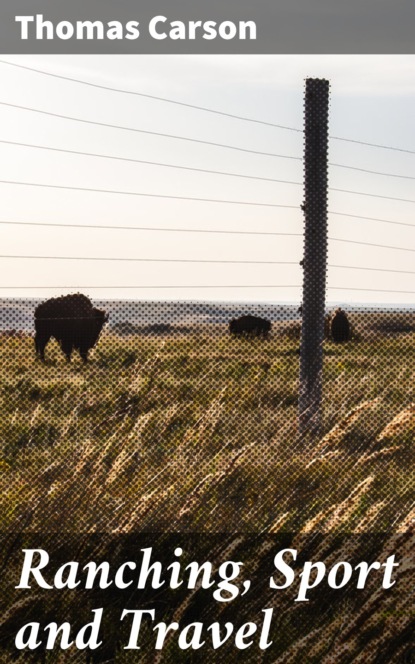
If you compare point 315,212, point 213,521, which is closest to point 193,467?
point 213,521

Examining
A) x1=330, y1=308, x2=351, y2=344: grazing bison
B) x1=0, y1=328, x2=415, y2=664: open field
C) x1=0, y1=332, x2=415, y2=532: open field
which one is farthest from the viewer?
x1=330, y1=308, x2=351, y2=344: grazing bison

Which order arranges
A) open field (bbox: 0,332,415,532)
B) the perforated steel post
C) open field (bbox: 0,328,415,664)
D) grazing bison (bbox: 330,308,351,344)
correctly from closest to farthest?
1. open field (bbox: 0,328,415,664)
2. open field (bbox: 0,332,415,532)
3. the perforated steel post
4. grazing bison (bbox: 330,308,351,344)

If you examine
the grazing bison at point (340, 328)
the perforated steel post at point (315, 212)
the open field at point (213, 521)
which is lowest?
the grazing bison at point (340, 328)

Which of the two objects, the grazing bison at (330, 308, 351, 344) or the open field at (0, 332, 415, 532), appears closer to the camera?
the open field at (0, 332, 415, 532)

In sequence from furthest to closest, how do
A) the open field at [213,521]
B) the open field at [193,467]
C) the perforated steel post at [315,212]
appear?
the perforated steel post at [315,212], the open field at [193,467], the open field at [213,521]

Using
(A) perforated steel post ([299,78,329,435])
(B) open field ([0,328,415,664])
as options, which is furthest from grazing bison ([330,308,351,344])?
(B) open field ([0,328,415,664])

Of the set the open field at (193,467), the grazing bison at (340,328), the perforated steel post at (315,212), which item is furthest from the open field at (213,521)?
the grazing bison at (340,328)

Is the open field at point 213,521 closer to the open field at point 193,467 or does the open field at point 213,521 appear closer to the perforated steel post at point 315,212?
the open field at point 193,467

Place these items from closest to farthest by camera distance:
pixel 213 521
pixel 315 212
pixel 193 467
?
pixel 213 521 < pixel 193 467 < pixel 315 212

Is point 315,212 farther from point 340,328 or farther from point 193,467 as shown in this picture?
point 340,328

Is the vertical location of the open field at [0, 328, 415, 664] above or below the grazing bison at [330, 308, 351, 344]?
above

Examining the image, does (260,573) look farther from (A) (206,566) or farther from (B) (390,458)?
(B) (390,458)

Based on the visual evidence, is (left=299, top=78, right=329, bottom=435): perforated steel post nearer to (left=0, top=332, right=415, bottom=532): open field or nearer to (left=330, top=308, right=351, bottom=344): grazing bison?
(left=0, top=332, right=415, bottom=532): open field

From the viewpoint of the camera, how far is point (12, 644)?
7.90 feet
